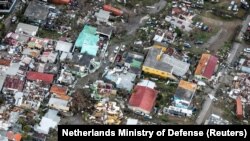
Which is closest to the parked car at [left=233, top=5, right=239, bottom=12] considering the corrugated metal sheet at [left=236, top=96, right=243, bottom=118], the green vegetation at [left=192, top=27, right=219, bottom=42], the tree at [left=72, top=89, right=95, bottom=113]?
the green vegetation at [left=192, top=27, right=219, bottom=42]

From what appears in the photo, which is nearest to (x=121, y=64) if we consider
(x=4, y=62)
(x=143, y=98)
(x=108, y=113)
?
(x=143, y=98)

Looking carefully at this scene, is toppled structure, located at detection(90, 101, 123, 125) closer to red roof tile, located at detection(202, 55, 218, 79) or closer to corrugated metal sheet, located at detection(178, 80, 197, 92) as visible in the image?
corrugated metal sheet, located at detection(178, 80, 197, 92)

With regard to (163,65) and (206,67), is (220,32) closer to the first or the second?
(206,67)

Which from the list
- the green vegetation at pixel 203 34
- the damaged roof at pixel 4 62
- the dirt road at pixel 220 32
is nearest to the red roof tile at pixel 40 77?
the damaged roof at pixel 4 62

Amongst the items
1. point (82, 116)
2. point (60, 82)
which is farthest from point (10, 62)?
point (82, 116)

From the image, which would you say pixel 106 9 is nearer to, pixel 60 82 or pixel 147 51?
pixel 147 51
